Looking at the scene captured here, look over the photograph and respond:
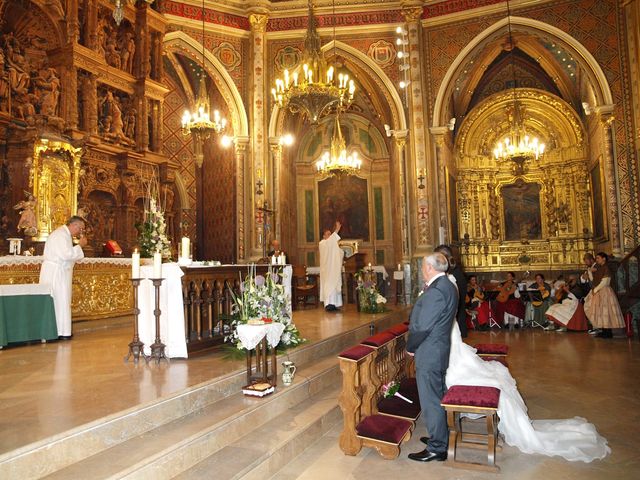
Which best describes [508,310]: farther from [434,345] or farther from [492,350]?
[434,345]

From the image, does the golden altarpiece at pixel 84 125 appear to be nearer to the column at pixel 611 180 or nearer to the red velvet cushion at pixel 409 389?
the red velvet cushion at pixel 409 389

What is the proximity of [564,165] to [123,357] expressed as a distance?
1681 centimetres

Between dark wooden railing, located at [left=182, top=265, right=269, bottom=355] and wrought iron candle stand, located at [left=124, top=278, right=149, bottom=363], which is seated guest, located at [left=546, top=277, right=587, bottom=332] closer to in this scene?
dark wooden railing, located at [left=182, top=265, right=269, bottom=355]

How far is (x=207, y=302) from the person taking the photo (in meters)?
6.25

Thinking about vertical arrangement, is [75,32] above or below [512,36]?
below

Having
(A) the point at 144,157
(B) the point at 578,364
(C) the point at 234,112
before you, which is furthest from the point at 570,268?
(A) the point at 144,157

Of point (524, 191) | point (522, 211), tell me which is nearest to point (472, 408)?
point (522, 211)

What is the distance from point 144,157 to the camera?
12312 mm

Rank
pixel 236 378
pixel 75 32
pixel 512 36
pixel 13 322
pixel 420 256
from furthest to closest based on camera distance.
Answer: pixel 512 36 < pixel 420 256 < pixel 75 32 < pixel 13 322 < pixel 236 378

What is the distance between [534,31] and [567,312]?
7.65 metres

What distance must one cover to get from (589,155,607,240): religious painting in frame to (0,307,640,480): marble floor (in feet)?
25.3

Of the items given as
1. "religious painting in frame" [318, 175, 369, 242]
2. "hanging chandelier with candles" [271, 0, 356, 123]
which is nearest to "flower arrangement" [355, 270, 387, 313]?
"hanging chandelier with candles" [271, 0, 356, 123]

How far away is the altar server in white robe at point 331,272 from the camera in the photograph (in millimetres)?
10945

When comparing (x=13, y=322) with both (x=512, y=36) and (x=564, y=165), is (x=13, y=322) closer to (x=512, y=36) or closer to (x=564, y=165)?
(x=512, y=36)
